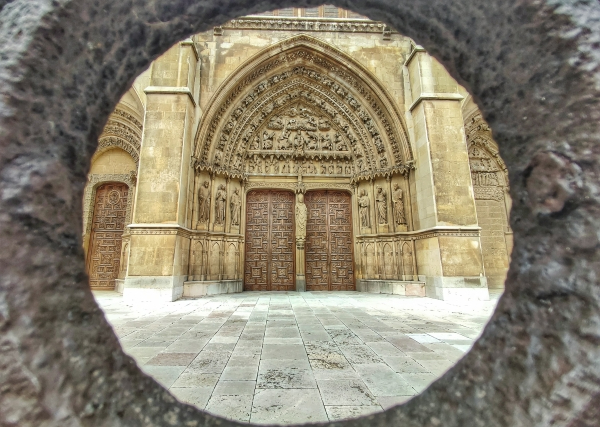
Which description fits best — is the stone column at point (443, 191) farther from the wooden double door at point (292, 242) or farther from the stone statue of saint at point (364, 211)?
the wooden double door at point (292, 242)

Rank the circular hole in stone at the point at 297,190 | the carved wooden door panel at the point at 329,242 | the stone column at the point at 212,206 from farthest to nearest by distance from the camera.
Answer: the carved wooden door panel at the point at 329,242, the stone column at the point at 212,206, the circular hole in stone at the point at 297,190

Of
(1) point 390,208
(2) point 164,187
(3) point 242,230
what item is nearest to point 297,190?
(3) point 242,230

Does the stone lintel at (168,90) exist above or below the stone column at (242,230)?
above

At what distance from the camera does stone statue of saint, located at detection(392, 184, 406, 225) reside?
303 inches

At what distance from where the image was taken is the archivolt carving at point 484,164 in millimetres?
9324

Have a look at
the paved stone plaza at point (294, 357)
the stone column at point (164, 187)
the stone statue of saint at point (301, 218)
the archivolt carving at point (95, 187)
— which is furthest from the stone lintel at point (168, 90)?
the paved stone plaza at point (294, 357)

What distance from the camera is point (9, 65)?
0.56 m

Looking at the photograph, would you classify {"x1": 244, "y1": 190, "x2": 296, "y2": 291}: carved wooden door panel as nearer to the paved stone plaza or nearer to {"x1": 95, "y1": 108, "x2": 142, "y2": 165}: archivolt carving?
{"x1": 95, "y1": 108, "x2": 142, "y2": 165}: archivolt carving

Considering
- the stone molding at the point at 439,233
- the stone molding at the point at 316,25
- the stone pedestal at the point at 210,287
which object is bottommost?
the stone pedestal at the point at 210,287

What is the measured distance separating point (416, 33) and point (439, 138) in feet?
22.4

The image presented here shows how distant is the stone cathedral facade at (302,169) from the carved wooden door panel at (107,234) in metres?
0.03

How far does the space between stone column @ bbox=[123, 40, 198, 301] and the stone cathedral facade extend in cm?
4

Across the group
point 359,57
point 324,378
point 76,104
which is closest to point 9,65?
point 76,104

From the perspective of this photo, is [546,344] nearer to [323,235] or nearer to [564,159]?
[564,159]
